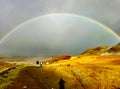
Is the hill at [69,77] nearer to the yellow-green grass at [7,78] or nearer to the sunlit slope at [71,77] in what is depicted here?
the sunlit slope at [71,77]

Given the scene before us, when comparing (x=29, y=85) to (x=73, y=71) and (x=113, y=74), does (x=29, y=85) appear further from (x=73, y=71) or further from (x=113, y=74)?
(x=113, y=74)

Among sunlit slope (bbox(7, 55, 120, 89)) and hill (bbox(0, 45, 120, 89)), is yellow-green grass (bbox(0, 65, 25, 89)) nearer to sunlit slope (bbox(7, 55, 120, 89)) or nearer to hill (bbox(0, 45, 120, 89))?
hill (bbox(0, 45, 120, 89))

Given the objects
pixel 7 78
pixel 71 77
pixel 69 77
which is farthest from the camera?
pixel 71 77

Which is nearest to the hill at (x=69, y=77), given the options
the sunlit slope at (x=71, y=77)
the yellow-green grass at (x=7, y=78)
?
the sunlit slope at (x=71, y=77)

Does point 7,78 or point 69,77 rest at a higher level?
point 7,78

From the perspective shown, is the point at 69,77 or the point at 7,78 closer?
the point at 7,78

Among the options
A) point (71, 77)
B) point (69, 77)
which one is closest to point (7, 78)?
point (69, 77)

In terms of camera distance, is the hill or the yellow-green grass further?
the hill

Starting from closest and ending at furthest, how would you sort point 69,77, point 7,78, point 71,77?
point 7,78 → point 69,77 → point 71,77

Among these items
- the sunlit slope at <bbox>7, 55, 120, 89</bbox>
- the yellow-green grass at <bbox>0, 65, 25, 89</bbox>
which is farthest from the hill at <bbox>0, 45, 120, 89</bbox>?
the yellow-green grass at <bbox>0, 65, 25, 89</bbox>

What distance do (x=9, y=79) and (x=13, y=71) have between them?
17.7 ft

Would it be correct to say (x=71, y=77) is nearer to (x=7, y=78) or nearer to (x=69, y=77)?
(x=69, y=77)

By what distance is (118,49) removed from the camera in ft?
301

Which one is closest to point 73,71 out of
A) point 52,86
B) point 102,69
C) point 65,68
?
point 65,68
